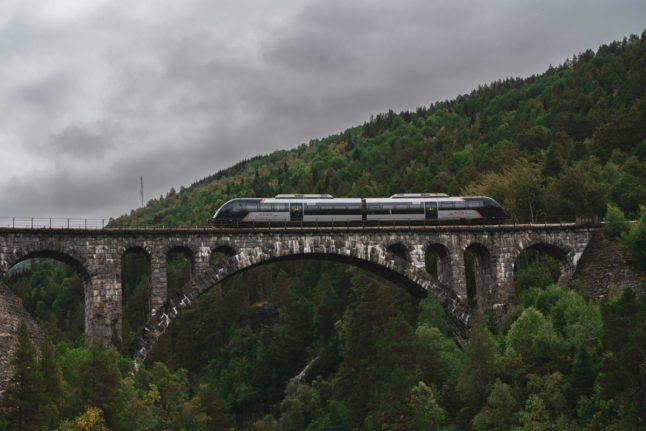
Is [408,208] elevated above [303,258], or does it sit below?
above

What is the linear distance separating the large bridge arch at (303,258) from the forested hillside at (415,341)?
1432mm

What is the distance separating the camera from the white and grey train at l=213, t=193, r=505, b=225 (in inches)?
2662

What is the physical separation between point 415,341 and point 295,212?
16413mm

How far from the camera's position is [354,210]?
7000 cm

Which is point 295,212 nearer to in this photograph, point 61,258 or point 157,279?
point 157,279

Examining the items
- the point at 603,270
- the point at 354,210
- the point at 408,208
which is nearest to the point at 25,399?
the point at 354,210

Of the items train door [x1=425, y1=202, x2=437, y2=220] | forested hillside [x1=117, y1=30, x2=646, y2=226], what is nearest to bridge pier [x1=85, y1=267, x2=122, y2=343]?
train door [x1=425, y1=202, x2=437, y2=220]

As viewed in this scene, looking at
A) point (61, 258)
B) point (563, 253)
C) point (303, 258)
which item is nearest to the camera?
point (61, 258)

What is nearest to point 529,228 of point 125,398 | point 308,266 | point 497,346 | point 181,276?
point 497,346

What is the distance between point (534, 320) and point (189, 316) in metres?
86.9

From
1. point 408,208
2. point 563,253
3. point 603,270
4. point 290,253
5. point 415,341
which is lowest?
point 415,341

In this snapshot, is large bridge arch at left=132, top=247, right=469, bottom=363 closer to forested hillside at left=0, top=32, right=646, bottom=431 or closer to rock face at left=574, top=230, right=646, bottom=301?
forested hillside at left=0, top=32, right=646, bottom=431

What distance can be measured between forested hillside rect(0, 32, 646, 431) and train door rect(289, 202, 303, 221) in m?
8.54

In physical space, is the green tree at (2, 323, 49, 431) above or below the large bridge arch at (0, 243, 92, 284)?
below
